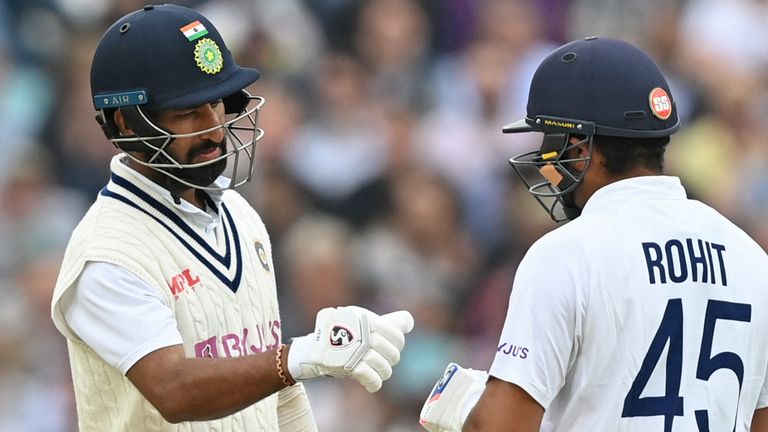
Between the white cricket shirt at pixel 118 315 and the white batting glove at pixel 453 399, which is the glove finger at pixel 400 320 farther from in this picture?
the white cricket shirt at pixel 118 315

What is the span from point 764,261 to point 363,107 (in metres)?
4.84

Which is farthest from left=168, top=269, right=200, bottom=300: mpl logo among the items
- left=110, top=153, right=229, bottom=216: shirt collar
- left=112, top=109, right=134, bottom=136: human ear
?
left=112, top=109, right=134, bottom=136: human ear

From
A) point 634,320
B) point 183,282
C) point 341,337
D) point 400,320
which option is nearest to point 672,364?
point 634,320

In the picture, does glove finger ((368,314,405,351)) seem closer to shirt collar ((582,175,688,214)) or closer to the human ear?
shirt collar ((582,175,688,214))

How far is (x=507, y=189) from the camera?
25.8 feet

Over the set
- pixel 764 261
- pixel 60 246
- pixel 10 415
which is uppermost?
pixel 764 261

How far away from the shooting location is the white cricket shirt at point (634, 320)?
3074mm

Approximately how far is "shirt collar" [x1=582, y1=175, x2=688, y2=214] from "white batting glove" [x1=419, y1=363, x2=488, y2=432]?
55cm

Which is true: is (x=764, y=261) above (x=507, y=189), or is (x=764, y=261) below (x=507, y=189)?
above

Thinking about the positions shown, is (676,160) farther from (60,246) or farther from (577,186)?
(577,186)

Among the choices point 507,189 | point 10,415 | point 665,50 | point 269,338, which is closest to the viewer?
point 269,338

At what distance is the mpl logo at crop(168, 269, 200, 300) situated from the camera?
3.55m

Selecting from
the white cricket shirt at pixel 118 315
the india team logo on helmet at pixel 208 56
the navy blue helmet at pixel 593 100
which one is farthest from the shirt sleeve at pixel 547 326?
the india team logo on helmet at pixel 208 56

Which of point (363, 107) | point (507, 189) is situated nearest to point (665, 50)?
Result: point (507, 189)
